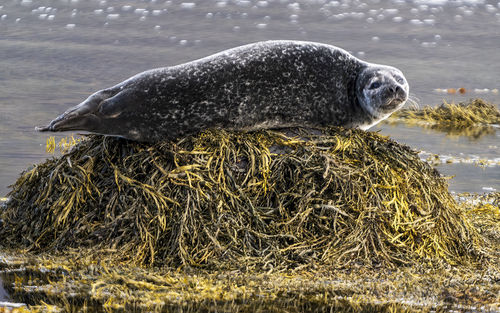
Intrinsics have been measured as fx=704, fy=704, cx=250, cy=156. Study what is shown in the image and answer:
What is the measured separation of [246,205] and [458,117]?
26.8ft

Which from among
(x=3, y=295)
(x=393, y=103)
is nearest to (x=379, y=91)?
(x=393, y=103)

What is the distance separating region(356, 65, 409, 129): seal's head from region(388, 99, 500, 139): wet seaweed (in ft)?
19.1

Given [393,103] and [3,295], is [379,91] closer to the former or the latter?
[393,103]

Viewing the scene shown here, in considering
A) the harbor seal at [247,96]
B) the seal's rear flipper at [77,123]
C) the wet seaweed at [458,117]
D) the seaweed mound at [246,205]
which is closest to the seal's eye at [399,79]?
the harbor seal at [247,96]

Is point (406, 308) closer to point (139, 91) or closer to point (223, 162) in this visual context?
point (223, 162)

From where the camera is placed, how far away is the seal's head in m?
5.50

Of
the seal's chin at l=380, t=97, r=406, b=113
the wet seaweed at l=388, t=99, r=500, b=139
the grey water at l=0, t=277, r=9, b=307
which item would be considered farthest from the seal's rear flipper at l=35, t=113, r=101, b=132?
the wet seaweed at l=388, t=99, r=500, b=139

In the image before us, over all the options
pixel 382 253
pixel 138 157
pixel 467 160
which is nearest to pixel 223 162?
pixel 138 157

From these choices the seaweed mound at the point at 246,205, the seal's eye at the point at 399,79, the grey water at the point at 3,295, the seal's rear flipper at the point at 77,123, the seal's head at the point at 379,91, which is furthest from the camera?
the seal's eye at the point at 399,79

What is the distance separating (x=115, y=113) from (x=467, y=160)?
5.43 metres

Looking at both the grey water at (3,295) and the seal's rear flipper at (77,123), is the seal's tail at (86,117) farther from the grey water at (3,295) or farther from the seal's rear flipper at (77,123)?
the grey water at (3,295)

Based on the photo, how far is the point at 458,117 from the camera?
12.1 meters

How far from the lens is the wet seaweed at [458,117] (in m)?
11.5

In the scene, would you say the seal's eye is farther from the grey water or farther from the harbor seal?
the grey water
